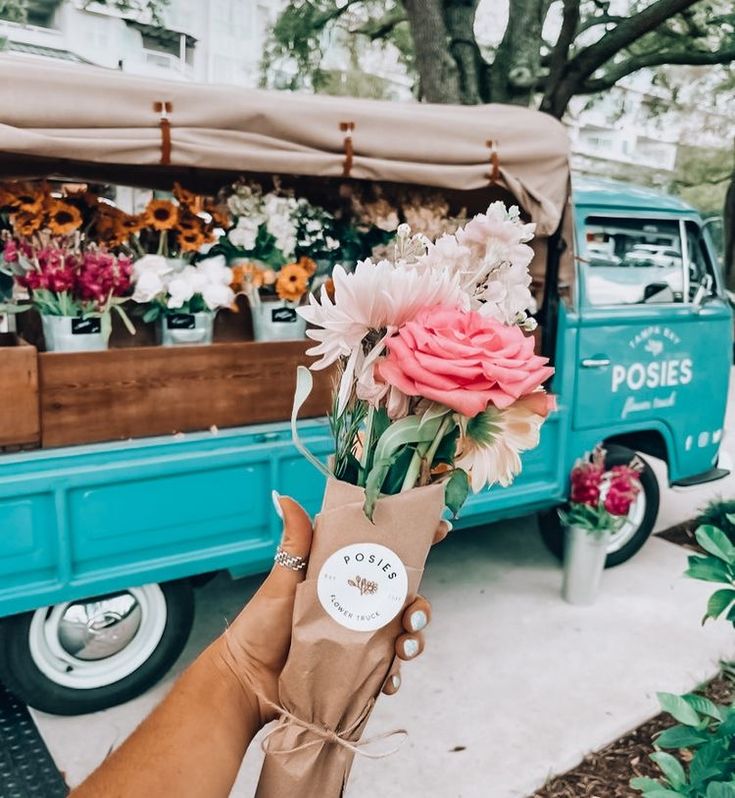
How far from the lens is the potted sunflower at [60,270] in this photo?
2.87 m

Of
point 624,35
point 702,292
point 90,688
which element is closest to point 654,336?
point 702,292

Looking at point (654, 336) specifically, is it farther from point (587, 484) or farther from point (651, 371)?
point (587, 484)

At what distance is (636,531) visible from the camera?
4672 mm

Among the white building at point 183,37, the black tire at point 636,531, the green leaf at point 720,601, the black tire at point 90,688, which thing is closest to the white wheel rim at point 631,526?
the black tire at point 636,531

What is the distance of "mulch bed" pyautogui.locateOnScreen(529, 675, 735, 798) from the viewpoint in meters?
2.70

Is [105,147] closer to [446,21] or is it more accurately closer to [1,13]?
[446,21]

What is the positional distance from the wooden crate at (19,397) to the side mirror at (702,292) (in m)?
3.59

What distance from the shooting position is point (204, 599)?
13.4 ft

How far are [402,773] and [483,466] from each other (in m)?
2.22

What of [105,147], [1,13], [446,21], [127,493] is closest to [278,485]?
[127,493]

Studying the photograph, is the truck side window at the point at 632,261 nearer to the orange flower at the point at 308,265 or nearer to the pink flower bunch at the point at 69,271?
the orange flower at the point at 308,265

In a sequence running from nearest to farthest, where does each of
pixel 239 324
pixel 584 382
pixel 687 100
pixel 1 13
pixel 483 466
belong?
1. pixel 483 466
2. pixel 239 324
3. pixel 584 382
4. pixel 1 13
5. pixel 687 100

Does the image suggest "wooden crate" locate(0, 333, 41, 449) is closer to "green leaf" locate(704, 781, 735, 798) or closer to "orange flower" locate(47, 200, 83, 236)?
"orange flower" locate(47, 200, 83, 236)

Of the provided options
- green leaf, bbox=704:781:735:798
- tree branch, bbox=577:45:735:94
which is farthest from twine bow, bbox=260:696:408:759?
tree branch, bbox=577:45:735:94
